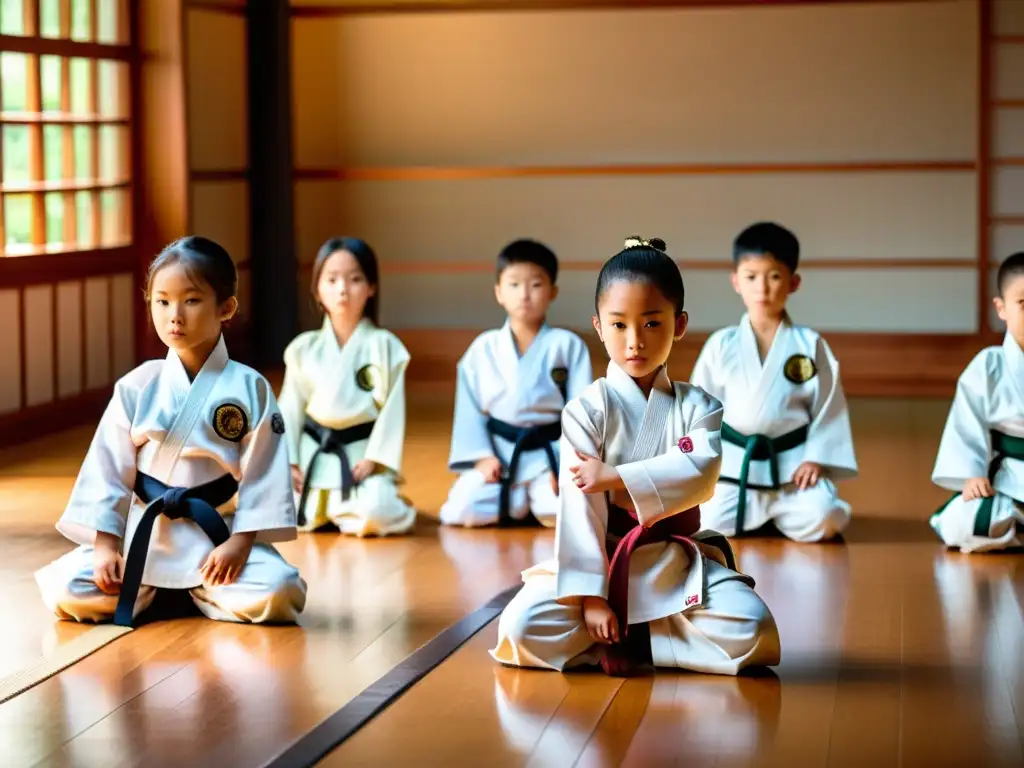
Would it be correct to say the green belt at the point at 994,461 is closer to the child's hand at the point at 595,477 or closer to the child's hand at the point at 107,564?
the child's hand at the point at 595,477

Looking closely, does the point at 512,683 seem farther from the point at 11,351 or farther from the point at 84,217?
the point at 84,217

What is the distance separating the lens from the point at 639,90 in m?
9.21

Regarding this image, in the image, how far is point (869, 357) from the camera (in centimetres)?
861

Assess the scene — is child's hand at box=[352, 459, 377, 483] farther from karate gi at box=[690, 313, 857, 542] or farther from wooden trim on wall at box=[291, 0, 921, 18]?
wooden trim on wall at box=[291, 0, 921, 18]

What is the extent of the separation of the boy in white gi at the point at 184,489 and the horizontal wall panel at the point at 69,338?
3.32 meters

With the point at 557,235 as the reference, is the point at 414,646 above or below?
below

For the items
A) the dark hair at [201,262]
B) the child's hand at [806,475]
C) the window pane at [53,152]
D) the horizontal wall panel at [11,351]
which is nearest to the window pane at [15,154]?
the window pane at [53,152]

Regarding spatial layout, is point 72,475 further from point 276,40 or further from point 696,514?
point 276,40

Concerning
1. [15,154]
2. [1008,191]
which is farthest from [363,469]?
[1008,191]

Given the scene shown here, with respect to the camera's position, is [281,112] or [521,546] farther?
[281,112]

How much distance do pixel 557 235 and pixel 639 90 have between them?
974mm

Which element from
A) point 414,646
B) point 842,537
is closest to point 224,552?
point 414,646

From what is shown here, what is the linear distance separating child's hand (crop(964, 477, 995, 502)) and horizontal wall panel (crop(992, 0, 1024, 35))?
481 cm

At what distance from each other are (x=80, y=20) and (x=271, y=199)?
2.08 m
